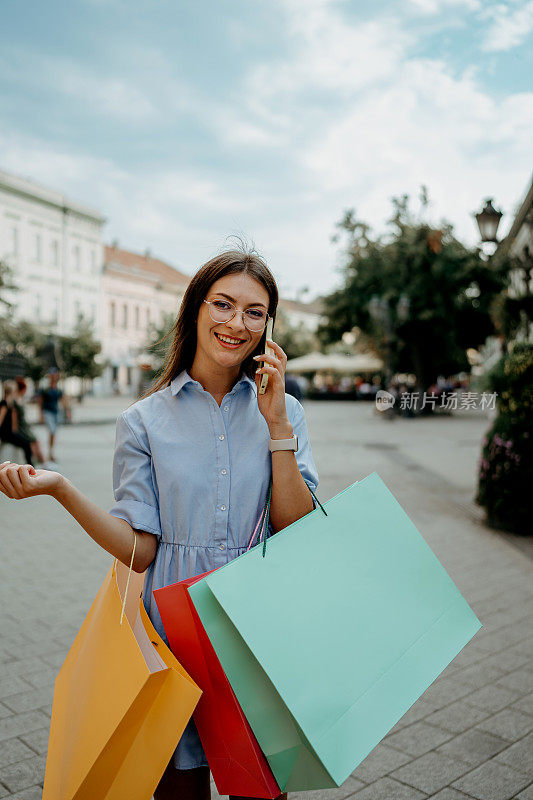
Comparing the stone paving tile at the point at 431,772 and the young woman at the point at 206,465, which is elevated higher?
the young woman at the point at 206,465

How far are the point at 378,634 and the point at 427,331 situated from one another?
31263 mm

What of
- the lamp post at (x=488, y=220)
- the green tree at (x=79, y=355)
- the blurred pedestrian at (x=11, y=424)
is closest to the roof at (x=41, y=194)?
the green tree at (x=79, y=355)

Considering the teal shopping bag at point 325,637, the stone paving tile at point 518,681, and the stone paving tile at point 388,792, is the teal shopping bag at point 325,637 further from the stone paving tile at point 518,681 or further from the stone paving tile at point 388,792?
→ the stone paving tile at point 518,681

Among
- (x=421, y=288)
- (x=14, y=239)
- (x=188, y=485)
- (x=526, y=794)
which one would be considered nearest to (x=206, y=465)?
(x=188, y=485)

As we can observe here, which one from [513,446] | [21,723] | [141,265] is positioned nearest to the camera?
[21,723]

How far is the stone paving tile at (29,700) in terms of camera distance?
3.48 metres

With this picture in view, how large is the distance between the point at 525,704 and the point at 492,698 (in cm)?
16

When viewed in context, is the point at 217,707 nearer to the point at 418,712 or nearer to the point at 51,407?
the point at 418,712

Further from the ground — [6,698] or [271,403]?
[271,403]

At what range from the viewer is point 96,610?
1704 mm

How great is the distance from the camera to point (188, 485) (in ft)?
5.81

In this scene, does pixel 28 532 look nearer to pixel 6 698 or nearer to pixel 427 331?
pixel 6 698

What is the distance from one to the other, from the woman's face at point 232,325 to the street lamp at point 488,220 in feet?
28.3

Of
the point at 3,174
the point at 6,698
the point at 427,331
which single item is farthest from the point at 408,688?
the point at 3,174
